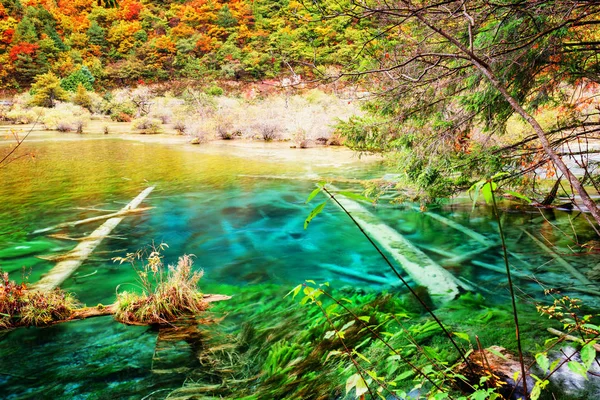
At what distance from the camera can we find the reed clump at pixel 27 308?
3.91m

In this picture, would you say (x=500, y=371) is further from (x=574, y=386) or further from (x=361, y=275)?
(x=361, y=275)

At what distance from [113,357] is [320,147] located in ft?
48.5

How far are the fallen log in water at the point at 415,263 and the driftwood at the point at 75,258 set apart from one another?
365 centimetres

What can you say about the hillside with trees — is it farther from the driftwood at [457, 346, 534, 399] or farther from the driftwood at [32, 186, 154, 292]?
the driftwood at [457, 346, 534, 399]

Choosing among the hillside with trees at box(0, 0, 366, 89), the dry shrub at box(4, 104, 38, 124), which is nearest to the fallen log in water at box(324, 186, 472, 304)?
→ the dry shrub at box(4, 104, 38, 124)

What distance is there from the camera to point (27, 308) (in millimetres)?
Answer: 3928

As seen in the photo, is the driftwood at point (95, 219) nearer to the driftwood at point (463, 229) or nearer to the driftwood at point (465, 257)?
the driftwood at point (465, 257)

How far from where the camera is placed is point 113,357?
3398mm

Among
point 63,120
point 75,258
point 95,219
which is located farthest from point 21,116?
point 75,258

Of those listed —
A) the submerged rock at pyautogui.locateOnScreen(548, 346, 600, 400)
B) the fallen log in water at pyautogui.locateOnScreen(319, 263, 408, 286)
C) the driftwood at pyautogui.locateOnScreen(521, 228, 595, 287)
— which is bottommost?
the fallen log in water at pyautogui.locateOnScreen(319, 263, 408, 286)

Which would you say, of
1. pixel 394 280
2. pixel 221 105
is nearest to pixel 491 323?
pixel 394 280

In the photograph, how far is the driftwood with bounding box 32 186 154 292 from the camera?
500 cm

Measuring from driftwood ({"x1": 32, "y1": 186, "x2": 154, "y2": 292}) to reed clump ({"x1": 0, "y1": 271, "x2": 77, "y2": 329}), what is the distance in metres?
0.71

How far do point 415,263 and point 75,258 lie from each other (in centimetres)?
494
